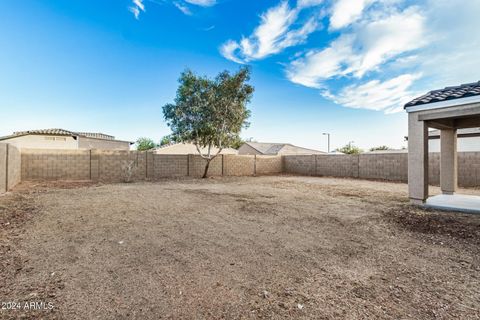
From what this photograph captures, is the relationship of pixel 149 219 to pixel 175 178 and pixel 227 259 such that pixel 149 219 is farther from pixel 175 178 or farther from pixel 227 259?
pixel 175 178

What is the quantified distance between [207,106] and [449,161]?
11226 mm

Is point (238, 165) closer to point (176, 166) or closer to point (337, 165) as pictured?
point (176, 166)

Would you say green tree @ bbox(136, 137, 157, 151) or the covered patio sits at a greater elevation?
green tree @ bbox(136, 137, 157, 151)

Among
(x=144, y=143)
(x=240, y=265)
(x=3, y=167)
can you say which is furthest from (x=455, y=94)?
(x=144, y=143)

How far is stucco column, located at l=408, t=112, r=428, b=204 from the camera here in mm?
5914

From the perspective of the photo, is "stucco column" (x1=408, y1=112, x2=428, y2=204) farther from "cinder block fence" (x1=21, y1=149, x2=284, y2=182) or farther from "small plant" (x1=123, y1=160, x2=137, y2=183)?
"small plant" (x1=123, y1=160, x2=137, y2=183)

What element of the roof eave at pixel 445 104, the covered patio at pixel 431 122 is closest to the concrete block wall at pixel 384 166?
the covered patio at pixel 431 122

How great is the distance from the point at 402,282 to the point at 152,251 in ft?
10.4

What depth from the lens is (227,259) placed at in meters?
2.93

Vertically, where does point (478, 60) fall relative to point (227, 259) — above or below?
above

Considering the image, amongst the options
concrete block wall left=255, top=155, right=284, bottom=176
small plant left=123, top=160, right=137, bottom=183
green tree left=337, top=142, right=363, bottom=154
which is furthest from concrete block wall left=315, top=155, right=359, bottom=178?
green tree left=337, top=142, right=363, bottom=154

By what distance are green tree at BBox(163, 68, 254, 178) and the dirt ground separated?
868 cm

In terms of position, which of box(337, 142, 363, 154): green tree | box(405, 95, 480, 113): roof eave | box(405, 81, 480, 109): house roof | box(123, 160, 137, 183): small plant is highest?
box(337, 142, 363, 154): green tree

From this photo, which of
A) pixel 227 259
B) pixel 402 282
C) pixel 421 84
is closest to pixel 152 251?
pixel 227 259
